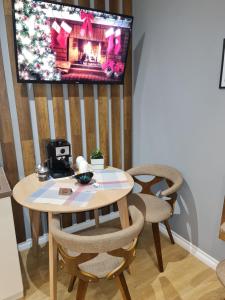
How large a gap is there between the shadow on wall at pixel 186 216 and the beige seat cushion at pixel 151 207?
8.7 inches

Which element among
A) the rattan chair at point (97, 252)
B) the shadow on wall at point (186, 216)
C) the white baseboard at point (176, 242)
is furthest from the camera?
the shadow on wall at point (186, 216)

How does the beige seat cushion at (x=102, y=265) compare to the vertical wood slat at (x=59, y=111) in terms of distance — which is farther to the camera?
the vertical wood slat at (x=59, y=111)

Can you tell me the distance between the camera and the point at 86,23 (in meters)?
1.94

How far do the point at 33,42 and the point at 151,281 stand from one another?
2.17m

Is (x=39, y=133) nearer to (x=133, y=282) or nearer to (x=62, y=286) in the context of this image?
(x=62, y=286)

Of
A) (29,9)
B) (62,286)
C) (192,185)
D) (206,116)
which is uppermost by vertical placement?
(29,9)

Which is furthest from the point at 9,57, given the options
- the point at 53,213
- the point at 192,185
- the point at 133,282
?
the point at 133,282

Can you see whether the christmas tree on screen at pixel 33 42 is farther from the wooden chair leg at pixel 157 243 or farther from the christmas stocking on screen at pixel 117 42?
the wooden chair leg at pixel 157 243

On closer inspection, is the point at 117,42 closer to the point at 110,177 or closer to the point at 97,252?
the point at 110,177

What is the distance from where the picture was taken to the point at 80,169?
6.56 ft

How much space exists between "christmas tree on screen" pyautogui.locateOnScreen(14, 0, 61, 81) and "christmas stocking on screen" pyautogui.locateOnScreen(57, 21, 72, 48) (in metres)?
0.09

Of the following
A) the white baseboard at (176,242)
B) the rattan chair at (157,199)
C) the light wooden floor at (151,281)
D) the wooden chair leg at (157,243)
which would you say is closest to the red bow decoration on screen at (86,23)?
the rattan chair at (157,199)

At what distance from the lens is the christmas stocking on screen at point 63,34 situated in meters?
1.86

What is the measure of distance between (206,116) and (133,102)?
0.98m
